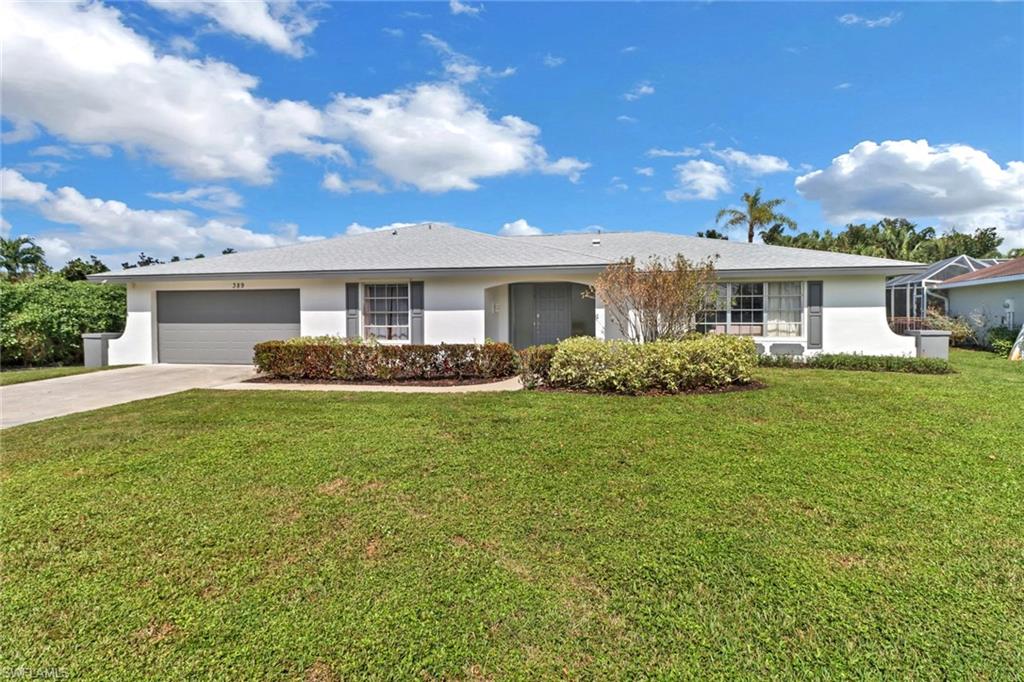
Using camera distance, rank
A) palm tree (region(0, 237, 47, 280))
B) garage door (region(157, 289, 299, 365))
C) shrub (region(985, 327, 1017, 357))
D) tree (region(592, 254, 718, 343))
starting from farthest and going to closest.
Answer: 1. palm tree (region(0, 237, 47, 280))
2. shrub (region(985, 327, 1017, 357))
3. garage door (region(157, 289, 299, 365))
4. tree (region(592, 254, 718, 343))

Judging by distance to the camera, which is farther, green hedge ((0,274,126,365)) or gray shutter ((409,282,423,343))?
green hedge ((0,274,126,365))

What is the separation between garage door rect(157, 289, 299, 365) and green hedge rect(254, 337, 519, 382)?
3.46 m

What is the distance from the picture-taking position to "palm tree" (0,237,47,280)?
1117 inches

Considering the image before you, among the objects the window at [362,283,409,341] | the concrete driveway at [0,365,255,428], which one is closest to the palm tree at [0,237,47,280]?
the concrete driveway at [0,365,255,428]

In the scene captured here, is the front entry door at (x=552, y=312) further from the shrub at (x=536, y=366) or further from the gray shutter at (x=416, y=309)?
the shrub at (x=536, y=366)

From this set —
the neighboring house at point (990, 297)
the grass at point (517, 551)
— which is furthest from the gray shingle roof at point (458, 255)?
the neighboring house at point (990, 297)

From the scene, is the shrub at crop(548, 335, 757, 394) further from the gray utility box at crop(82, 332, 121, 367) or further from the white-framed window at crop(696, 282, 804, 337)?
the gray utility box at crop(82, 332, 121, 367)

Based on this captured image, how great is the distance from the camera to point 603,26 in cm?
1139

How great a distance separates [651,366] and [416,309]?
7.26 m

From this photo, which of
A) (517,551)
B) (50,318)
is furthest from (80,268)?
(517,551)

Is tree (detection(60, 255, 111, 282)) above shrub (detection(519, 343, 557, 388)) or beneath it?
above

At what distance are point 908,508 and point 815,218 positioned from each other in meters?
37.9

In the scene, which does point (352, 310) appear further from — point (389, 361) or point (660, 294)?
point (660, 294)

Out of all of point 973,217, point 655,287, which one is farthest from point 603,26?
point 973,217
